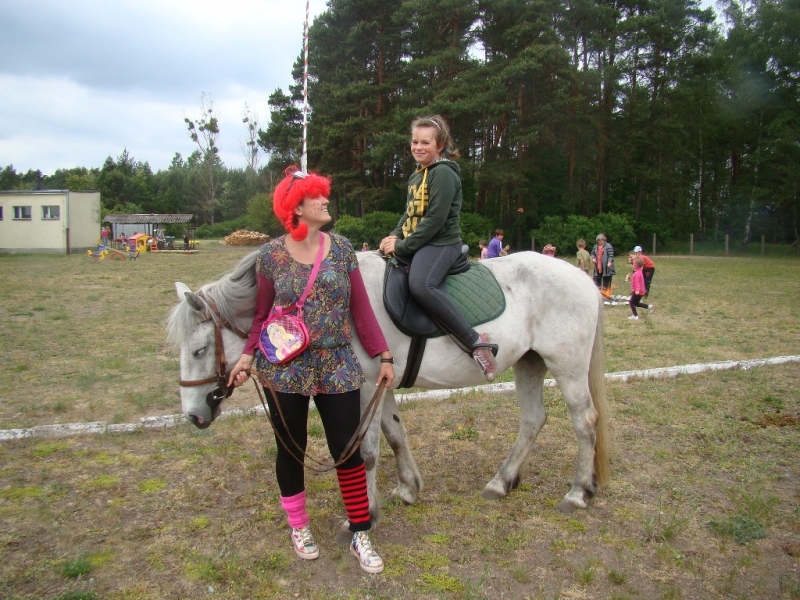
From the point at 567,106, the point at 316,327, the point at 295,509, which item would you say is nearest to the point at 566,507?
the point at 295,509

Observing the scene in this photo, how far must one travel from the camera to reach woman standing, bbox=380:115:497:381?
345 centimetres

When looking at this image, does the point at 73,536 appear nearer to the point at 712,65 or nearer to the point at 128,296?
the point at 128,296

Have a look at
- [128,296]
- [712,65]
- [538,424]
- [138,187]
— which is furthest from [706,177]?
[138,187]

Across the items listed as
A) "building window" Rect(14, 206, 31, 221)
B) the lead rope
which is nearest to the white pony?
the lead rope

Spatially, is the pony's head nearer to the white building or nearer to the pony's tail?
the pony's tail

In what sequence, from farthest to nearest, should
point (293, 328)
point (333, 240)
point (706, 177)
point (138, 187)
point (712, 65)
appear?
point (138, 187), point (706, 177), point (712, 65), point (333, 240), point (293, 328)

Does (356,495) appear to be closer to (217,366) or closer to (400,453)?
(400,453)

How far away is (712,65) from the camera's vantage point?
1400 inches

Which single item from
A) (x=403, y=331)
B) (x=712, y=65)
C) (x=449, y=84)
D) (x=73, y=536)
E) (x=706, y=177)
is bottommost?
(x=73, y=536)

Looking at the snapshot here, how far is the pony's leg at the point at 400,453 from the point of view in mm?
3916

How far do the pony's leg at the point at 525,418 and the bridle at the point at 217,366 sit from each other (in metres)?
2.04

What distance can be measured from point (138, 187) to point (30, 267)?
52885mm

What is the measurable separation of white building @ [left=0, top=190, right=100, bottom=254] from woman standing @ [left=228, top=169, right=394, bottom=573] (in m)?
33.8

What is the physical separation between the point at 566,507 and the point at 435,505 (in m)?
0.88
